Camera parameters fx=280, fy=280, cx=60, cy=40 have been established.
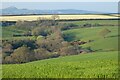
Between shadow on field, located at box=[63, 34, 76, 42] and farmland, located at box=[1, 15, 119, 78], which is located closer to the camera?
farmland, located at box=[1, 15, 119, 78]

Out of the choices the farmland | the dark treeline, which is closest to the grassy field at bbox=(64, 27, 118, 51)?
the farmland

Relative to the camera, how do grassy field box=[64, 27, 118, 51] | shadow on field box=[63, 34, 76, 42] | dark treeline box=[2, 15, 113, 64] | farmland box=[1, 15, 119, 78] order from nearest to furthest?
farmland box=[1, 15, 119, 78] → dark treeline box=[2, 15, 113, 64] → grassy field box=[64, 27, 118, 51] → shadow on field box=[63, 34, 76, 42]

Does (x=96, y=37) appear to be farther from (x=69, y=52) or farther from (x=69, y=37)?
(x=69, y=52)

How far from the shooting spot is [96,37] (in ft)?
151

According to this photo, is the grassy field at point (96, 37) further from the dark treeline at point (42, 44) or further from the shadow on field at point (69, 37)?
the dark treeline at point (42, 44)

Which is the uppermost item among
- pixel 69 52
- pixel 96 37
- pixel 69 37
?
pixel 96 37

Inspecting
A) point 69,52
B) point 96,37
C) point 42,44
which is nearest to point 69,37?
point 96,37

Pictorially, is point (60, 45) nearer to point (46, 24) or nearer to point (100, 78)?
point (46, 24)

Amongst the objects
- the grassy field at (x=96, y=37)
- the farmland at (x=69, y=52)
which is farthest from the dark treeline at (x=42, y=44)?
the grassy field at (x=96, y=37)

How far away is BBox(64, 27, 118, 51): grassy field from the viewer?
37116 mm

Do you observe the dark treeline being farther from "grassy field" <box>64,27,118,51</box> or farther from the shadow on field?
"grassy field" <box>64,27,118,51</box>

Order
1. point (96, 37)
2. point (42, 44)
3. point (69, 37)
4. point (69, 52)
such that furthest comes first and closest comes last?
point (69, 37), point (96, 37), point (42, 44), point (69, 52)

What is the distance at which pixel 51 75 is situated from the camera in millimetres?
10188

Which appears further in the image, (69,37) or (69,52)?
(69,37)
